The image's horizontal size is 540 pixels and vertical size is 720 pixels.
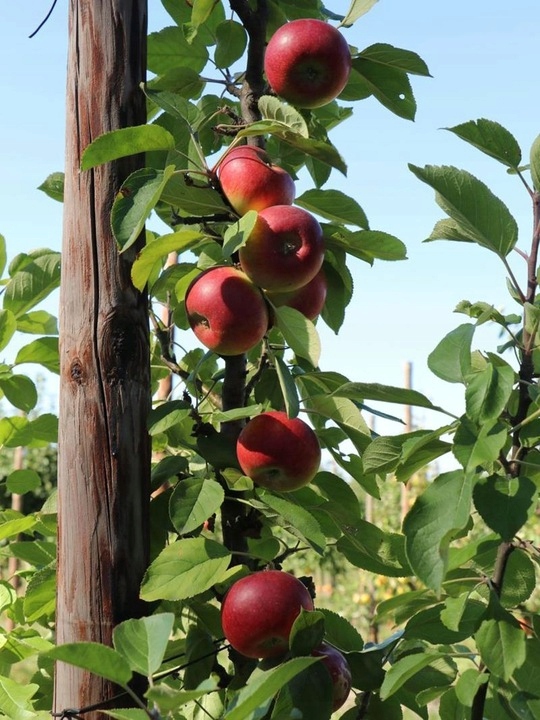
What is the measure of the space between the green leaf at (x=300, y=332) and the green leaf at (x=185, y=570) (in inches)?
11.3

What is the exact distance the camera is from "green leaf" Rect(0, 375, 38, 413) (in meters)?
1.60

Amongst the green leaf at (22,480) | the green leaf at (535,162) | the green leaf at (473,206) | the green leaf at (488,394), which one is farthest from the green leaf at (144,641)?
the green leaf at (22,480)

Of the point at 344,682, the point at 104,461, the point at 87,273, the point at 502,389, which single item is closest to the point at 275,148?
the point at 87,273

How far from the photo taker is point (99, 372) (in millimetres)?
1188

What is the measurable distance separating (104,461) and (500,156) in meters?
0.68

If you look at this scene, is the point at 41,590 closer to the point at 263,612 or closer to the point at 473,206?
the point at 263,612

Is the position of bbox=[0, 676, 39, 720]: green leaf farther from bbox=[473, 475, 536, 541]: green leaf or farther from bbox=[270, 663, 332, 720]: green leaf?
bbox=[473, 475, 536, 541]: green leaf

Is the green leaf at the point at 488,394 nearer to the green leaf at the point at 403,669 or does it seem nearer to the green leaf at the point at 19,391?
the green leaf at the point at 403,669

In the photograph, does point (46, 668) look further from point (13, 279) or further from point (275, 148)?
point (275, 148)

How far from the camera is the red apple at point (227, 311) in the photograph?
1.17 metres

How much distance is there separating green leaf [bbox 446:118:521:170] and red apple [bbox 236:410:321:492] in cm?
45

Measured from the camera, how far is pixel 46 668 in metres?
1.38

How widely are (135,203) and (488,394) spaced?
509 millimetres

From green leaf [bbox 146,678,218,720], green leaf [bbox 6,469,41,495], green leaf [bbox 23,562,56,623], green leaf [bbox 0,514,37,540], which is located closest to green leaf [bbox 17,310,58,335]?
green leaf [bbox 6,469,41,495]
